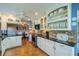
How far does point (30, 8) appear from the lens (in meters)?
2.16

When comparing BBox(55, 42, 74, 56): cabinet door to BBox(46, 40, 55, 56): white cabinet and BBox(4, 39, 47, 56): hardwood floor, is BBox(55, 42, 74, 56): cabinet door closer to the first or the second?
BBox(46, 40, 55, 56): white cabinet

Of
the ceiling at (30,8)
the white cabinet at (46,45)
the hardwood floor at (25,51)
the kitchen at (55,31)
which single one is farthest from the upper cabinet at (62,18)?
the hardwood floor at (25,51)

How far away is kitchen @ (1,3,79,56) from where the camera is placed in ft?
6.57

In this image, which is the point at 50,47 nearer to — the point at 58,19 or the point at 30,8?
the point at 58,19

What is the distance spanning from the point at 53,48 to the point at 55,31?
32 centimetres

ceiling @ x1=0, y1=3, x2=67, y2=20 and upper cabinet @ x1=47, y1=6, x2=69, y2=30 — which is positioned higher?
ceiling @ x1=0, y1=3, x2=67, y2=20

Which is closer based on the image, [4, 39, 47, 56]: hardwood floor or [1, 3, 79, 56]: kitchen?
[1, 3, 79, 56]: kitchen

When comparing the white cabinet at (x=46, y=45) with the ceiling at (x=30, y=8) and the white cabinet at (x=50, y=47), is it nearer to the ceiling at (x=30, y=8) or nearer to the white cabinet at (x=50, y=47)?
the white cabinet at (x=50, y=47)

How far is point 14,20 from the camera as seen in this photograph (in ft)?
7.05

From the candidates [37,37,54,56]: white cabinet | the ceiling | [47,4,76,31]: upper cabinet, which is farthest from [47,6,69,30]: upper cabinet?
[37,37,54,56]: white cabinet

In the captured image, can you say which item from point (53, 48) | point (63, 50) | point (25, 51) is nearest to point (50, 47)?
point (53, 48)

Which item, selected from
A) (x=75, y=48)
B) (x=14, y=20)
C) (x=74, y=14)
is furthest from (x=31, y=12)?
(x=75, y=48)

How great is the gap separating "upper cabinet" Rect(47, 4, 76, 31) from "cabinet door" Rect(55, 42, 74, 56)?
31 cm

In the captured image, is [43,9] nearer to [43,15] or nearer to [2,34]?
[43,15]
